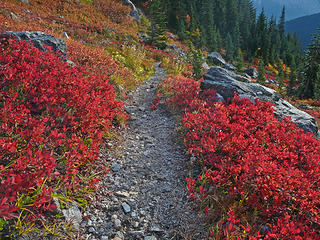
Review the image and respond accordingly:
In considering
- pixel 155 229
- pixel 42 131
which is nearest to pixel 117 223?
pixel 155 229

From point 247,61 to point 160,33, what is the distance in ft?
191

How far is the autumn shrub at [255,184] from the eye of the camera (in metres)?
3.24

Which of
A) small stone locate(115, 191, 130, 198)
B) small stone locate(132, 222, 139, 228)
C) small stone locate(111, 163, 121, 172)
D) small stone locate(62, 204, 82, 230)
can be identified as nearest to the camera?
small stone locate(62, 204, 82, 230)

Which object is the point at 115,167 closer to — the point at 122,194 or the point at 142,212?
the point at 122,194

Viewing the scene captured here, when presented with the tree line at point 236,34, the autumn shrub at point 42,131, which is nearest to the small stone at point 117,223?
the autumn shrub at point 42,131

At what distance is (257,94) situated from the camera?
28.6 ft

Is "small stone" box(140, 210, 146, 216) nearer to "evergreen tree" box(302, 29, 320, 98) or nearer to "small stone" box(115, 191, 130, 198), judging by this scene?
"small stone" box(115, 191, 130, 198)

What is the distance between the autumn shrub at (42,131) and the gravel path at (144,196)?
0.58 metres

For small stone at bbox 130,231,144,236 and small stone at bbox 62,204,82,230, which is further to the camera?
small stone at bbox 130,231,144,236

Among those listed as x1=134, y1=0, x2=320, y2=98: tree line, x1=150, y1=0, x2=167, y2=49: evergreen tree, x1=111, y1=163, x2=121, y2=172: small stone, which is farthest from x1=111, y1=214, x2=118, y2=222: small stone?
x1=134, y1=0, x2=320, y2=98: tree line

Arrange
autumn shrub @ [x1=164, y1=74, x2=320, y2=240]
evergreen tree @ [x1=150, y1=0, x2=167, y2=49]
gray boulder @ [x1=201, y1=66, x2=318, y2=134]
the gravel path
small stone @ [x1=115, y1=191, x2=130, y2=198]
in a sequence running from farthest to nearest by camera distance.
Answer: evergreen tree @ [x1=150, y1=0, x2=167, y2=49] < gray boulder @ [x1=201, y1=66, x2=318, y2=134] < small stone @ [x1=115, y1=191, x2=130, y2=198] < the gravel path < autumn shrub @ [x1=164, y1=74, x2=320, y2=240]

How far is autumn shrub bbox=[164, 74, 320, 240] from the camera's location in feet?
10.6

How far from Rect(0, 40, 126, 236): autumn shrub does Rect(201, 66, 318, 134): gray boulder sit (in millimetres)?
4764

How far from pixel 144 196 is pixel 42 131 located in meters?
2.31
